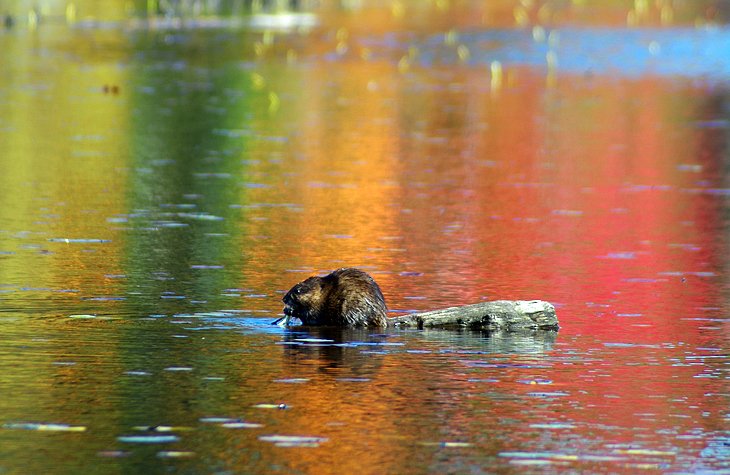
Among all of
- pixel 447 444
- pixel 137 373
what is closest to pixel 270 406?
pixel 137 373

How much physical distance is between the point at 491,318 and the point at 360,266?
4141mm

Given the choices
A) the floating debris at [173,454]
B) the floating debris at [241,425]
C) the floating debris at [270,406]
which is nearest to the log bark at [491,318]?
the floating debris at [270,406]

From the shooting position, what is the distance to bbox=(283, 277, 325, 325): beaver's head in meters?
15.3

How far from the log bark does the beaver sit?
0.26 metres

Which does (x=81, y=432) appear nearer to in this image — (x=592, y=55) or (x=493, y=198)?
(x=493, y=198)

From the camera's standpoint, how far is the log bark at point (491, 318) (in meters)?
15.2

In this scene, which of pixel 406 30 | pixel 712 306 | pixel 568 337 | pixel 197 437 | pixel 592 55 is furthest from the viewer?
pixel 406 30

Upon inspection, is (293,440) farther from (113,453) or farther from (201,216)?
(201,216)

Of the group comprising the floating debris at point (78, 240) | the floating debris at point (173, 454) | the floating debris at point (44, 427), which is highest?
the floating debris at point (78, 240)

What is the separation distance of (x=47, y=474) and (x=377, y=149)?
77.3 ft

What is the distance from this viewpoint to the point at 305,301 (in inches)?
602

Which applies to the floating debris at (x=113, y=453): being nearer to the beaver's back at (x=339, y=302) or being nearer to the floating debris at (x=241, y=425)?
the floating debris at (x=241, y=425)

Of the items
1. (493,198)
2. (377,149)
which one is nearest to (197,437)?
(493,198)

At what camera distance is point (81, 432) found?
1106 cm
